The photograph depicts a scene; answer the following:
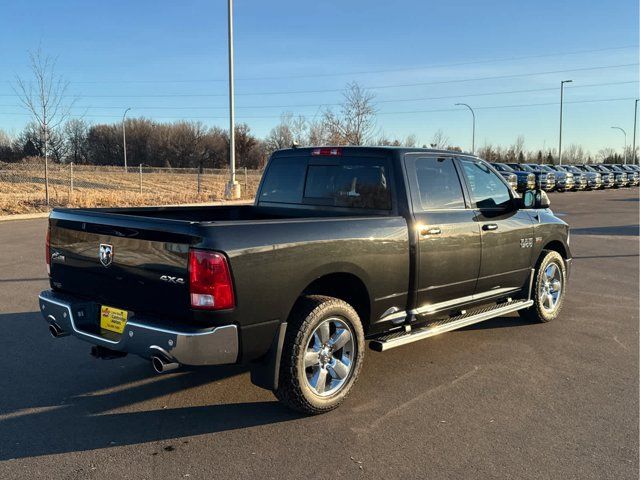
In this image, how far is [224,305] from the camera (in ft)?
11.2

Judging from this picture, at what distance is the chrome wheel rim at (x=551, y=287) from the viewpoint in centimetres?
638

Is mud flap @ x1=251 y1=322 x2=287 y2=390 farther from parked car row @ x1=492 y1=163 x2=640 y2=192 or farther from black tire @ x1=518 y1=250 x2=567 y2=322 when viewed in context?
parked car row @ x1=492 y1=163 x2=640 y2=192

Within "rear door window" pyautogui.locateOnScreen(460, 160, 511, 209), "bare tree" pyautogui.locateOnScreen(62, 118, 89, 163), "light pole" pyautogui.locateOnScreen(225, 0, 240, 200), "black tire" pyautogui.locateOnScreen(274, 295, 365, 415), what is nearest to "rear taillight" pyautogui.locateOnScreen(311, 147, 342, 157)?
"rear door window" pyautogui.locateOnScreen(460, 160, 511, 209)

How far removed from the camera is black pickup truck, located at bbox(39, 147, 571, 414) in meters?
3.44

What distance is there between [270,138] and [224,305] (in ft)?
248

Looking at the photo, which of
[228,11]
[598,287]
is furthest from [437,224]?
[228,11]

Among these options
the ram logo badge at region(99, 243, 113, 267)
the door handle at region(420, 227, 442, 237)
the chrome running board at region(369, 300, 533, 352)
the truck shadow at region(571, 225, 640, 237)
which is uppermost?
the door handle at region(420, 227, 442, 237)

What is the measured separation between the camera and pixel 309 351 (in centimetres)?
400

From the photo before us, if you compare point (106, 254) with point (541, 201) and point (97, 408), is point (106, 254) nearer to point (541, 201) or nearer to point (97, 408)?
point (97, 408)

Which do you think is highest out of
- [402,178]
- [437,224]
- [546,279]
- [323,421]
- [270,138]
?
[270,138]

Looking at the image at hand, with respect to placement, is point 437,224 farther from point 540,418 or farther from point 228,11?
point 228,11

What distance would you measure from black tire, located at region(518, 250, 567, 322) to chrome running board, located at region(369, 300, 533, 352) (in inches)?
8.7

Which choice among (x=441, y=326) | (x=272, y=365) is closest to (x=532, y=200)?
(x=441, y=326)

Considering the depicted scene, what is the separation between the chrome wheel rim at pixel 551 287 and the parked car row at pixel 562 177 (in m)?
24.4
